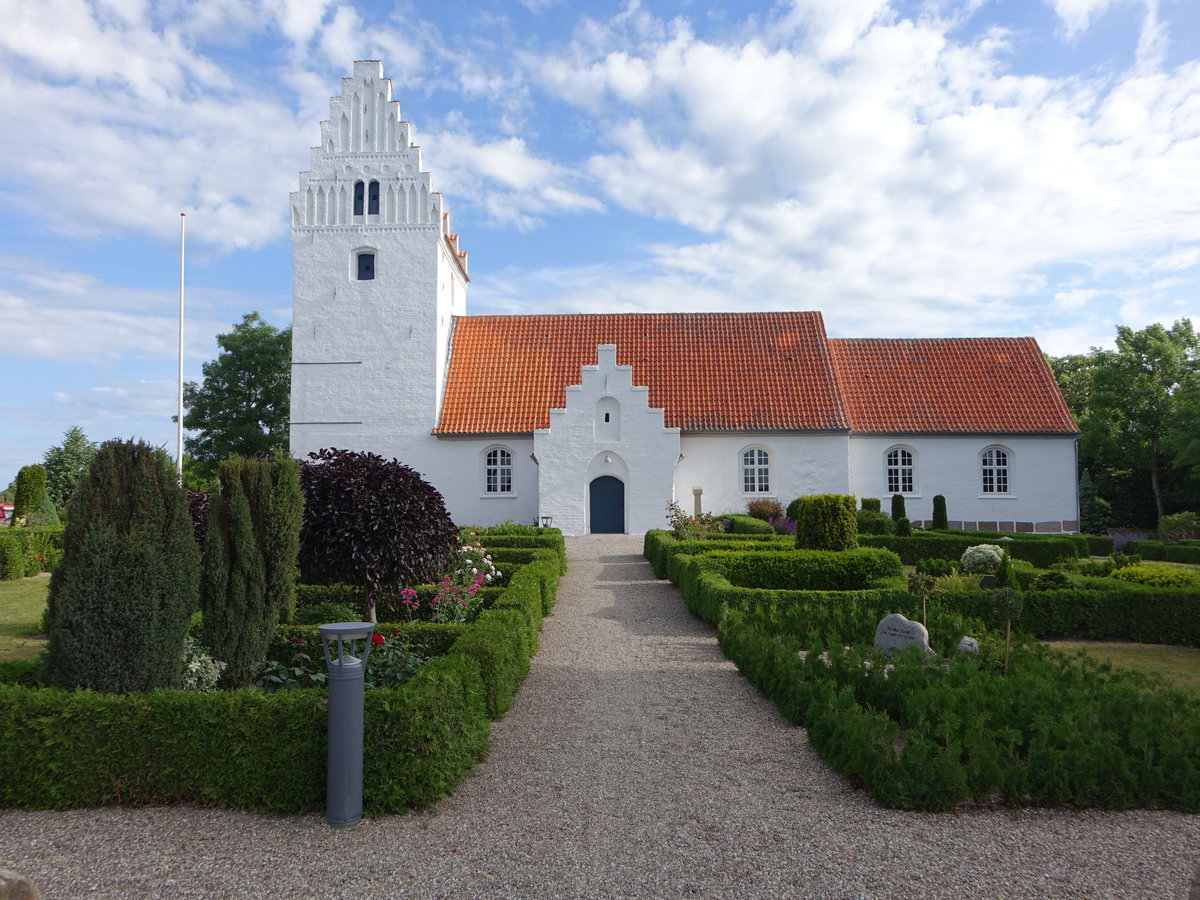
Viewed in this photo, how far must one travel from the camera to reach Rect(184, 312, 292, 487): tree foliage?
36.6 meters

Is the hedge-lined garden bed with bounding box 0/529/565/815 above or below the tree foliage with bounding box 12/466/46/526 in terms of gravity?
below

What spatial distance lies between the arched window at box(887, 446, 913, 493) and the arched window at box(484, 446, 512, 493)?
1132cm

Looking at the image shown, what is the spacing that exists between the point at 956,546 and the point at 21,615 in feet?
56.4

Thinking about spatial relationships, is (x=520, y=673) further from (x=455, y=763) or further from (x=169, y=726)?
(x=169, y=726)

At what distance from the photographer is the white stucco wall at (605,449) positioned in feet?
72.7

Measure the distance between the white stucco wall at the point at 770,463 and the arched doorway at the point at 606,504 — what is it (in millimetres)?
1776

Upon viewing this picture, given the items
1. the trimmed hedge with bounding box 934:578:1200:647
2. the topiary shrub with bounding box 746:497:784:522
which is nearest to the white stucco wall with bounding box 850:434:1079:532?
the topiary shrub with bounding box 746:497:784:522

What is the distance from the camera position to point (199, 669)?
20.4ft

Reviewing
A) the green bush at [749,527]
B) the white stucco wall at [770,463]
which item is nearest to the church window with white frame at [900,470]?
the white stucco wall at [770,463]

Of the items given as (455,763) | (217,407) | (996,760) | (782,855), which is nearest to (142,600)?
(455,763)

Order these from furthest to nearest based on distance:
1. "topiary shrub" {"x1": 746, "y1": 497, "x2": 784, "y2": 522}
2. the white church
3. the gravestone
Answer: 1. the white church
2. "topiary shrub" {"x1": 746, "y1": 497, "x2": 784, "y2": 522}
3. the gravestone

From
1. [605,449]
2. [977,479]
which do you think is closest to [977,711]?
[605,449]

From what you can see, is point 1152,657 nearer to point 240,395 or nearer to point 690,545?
point 690,545

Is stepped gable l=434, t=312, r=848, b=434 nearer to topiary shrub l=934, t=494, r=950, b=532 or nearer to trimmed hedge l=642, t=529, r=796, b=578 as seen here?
topiary shrub l=934, t=494, r=950, b=532
